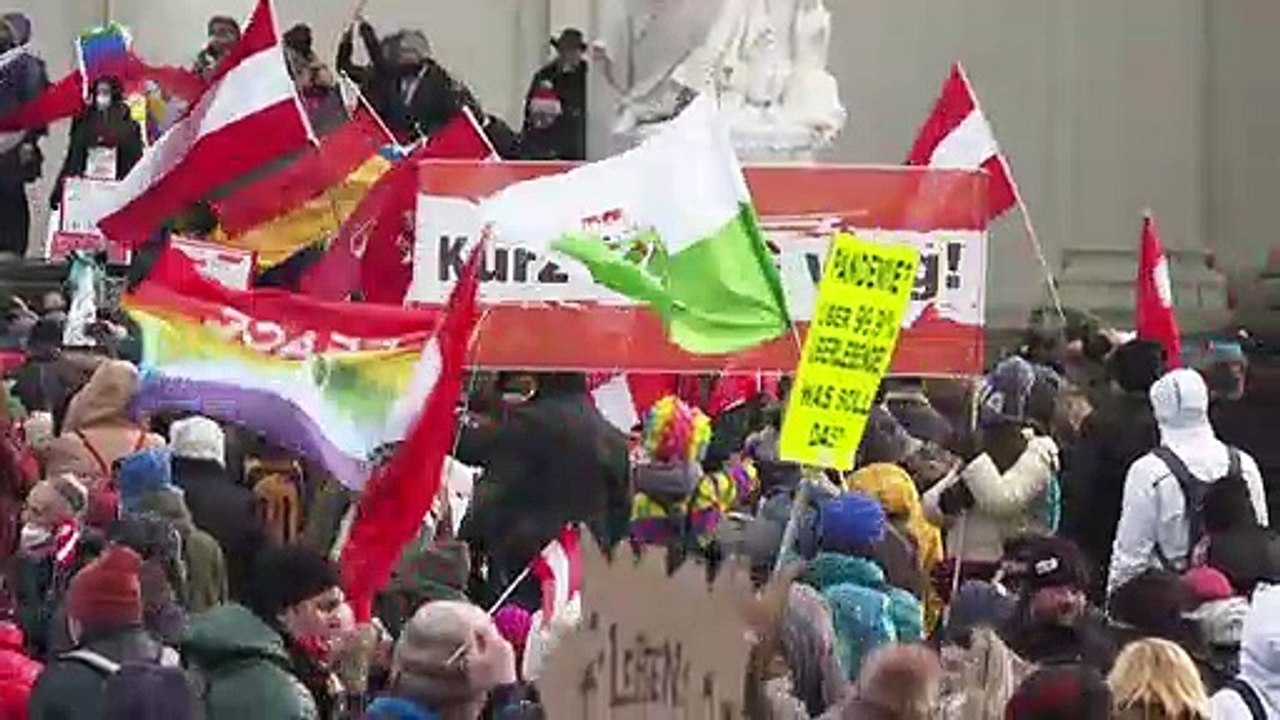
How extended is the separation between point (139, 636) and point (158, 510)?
194 cm

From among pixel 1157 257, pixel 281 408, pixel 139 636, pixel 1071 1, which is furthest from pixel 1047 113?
pixel 139 636

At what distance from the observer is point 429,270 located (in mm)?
12570

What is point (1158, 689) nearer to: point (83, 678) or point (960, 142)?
point (83, 678)

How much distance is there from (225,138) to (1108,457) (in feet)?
10.6

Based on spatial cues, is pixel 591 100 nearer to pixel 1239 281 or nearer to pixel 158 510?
pixel 1239 281

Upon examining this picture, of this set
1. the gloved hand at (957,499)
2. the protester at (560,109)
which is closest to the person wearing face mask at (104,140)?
the protester at (560,109)

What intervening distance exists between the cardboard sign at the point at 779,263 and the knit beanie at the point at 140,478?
71.8 inches

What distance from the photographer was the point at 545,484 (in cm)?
1208

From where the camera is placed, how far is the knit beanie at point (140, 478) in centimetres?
1070

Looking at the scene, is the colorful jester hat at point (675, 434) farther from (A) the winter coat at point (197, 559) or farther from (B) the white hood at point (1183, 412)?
(A) the winter coat at point (197, 559)

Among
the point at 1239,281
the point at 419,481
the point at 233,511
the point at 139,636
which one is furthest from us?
the point at 1239,281

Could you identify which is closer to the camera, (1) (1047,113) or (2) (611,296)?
(2) (611,296)

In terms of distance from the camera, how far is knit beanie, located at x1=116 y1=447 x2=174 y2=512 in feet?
35.1

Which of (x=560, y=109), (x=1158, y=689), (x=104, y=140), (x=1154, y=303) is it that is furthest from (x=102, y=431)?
(x=560, y=109)
